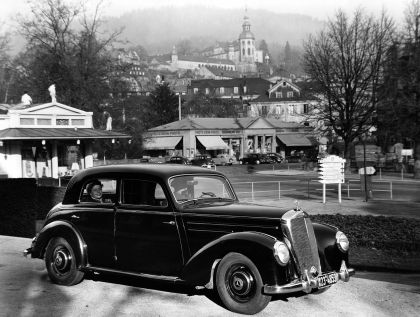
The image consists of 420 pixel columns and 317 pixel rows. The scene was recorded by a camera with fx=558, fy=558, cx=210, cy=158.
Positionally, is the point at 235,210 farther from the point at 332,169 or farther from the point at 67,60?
the point at 67,60

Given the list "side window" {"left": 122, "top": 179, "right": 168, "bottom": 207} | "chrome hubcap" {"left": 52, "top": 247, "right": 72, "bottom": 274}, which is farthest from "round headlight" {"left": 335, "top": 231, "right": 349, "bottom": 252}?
"chrome hubcap" {"left": 52, "top": 247, "right": 72, "bottom": 274}

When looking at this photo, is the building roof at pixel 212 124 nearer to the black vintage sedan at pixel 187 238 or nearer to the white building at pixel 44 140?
the white building at pixel 44 140

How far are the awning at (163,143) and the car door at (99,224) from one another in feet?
212

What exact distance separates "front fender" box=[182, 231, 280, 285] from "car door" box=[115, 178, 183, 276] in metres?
0.30

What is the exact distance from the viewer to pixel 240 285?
664cm

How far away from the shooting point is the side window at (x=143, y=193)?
24.6 ft

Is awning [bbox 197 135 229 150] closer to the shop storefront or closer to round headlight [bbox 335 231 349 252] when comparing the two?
the shop storefront

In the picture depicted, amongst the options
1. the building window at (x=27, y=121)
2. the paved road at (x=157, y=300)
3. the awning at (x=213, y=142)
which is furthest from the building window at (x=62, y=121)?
the awning at (x=213, y=142)

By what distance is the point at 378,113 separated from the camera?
45.8m

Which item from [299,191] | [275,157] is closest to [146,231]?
[299,191]

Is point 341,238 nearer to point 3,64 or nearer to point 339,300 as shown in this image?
point 339,300

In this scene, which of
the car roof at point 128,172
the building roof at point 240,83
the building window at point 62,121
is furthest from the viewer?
the building roof at point 240,83

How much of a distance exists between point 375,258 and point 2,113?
112 ft

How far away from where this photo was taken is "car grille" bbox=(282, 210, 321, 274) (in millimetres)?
6609
